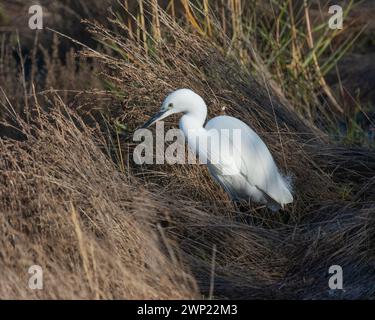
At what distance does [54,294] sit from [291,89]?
10.3 feet

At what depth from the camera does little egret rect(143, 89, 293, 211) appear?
459cm

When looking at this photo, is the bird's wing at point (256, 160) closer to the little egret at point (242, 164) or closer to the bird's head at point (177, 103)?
the little egret at point (242, 164)

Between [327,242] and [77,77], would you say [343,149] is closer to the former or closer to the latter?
[327,242]

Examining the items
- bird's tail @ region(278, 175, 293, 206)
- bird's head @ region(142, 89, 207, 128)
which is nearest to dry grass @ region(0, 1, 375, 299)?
bird's tail @ region(278, 175, 293, 206)

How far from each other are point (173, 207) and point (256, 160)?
59 cm

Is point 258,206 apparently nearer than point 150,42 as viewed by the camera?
Yes

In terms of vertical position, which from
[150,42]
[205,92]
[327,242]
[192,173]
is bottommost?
[327,242]

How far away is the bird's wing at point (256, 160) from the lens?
4695 mm

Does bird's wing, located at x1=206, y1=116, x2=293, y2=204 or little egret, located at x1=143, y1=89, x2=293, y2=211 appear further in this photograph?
bird's wing, located at x1=206, y1=116, x2=293, y2=204

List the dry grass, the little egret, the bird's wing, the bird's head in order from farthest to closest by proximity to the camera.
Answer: the bird's wing < the little egret < the bird's head < the dry grass

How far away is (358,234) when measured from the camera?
13.7 ft

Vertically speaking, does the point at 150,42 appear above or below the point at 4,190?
above

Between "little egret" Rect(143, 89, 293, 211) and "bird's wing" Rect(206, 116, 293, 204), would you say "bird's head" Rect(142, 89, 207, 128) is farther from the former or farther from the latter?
"bird's wing" Rect(206, 116, 293, 204)
